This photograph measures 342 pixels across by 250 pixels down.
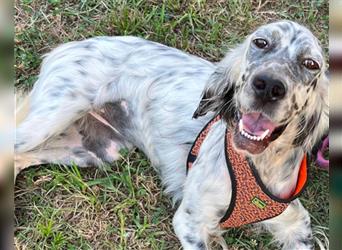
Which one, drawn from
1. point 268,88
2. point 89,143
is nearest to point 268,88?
point 268,88

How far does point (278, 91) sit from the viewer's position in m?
1.72

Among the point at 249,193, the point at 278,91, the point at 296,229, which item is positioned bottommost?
the point at 296,229

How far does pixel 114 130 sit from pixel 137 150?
5.3 inches

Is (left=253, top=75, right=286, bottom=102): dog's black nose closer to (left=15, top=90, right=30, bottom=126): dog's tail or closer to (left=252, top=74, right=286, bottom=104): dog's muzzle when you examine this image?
(left=252, top=74, right=286, bottom=104): dog's muzzle

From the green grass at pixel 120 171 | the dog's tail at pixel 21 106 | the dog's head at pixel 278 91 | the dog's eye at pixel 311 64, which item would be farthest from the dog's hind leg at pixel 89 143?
the dog's eye at pixel 311 64

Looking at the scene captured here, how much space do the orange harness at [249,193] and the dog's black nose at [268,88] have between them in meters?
0.36

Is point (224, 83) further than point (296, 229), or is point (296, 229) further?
point (296, 229)

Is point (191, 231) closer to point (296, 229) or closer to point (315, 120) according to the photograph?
point (296, 229)

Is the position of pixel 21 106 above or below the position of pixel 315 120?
below

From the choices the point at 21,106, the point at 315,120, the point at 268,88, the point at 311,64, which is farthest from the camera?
the point at 21,106

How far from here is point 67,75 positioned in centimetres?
253

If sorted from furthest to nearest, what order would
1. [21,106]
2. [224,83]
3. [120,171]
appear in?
1. [120,171]
2. [21,106]
3. [224,83]

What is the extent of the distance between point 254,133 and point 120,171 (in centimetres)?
97

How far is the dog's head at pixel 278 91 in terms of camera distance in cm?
175
